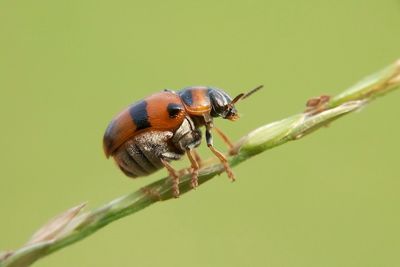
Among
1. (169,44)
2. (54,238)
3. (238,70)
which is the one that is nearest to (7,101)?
(169,44)

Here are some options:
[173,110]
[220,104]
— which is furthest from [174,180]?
[220,104]

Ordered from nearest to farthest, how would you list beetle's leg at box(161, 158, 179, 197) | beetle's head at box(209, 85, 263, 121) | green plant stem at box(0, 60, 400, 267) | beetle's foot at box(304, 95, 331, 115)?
Answer: green plant stem at box(0, 60, 400, 267)
beetle's foot at box(304, 95, 331, 115)
beetle's leg at box(161, 158, 179, 197)
beetle's head at box(209, 85, 263, 121)

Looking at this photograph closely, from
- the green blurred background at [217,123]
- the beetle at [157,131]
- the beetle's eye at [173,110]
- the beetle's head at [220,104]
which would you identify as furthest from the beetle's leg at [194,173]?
the green blurred background at [217,123]

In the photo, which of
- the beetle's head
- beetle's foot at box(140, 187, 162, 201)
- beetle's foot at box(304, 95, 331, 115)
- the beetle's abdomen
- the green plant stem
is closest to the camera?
the green plant stem

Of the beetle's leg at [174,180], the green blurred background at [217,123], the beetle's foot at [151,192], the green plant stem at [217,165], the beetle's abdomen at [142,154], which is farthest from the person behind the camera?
the green blurred background at [217,123]

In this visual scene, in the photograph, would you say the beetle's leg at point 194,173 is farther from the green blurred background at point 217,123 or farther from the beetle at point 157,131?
the green blurred background at point 217,123

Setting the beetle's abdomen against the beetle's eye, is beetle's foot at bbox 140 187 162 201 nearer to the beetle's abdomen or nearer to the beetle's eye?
the beetle's abdomen

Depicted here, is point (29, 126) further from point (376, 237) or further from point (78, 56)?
point (376, 237)

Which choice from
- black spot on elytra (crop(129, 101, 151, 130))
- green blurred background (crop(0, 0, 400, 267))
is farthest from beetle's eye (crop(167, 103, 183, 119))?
green blurred background (crop(0, 0, 400, 267))
